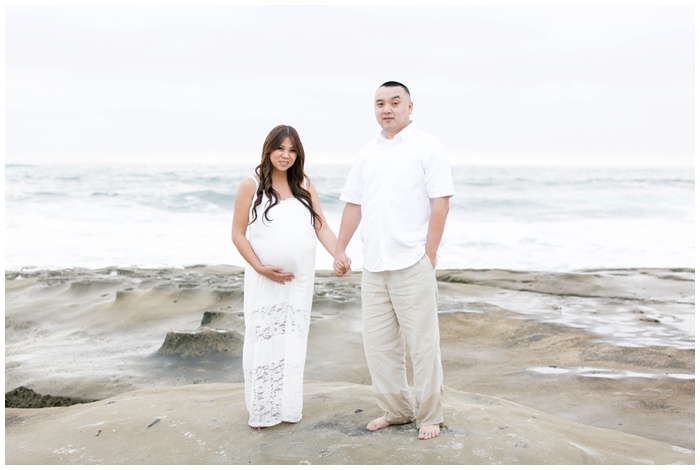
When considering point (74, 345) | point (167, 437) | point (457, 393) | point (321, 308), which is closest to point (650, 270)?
point (321, 308)

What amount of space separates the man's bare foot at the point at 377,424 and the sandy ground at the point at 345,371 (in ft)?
0.21

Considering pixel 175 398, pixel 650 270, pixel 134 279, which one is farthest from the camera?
pixel 650 270

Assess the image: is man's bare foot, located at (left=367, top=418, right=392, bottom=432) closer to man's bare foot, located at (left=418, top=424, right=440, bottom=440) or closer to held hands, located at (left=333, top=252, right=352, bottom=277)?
man's bare foot, located at (left=418, top=424, right=440, bottom=440)

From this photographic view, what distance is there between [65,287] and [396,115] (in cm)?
686

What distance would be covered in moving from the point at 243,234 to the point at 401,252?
90 centimetres

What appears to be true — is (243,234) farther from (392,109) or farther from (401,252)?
(392,109)

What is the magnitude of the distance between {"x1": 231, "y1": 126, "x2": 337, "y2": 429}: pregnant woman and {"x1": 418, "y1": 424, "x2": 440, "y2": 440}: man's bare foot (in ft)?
2.34

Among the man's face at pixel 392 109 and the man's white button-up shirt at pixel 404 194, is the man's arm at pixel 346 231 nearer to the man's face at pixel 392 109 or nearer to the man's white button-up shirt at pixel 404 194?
the man's white button-up shirt at pixel 404 194

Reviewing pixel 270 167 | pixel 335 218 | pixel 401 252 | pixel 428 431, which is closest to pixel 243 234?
pixel 270 167

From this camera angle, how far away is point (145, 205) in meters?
23.2

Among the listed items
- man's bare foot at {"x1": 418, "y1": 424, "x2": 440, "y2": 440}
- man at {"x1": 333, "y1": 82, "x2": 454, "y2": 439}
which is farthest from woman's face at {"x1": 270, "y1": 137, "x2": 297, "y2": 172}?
man's bare foot at {"x1": 418, "y1": 424, "x2": 440, "y2": 440}

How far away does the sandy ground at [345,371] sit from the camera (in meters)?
3.53

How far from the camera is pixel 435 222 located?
11.3 feet

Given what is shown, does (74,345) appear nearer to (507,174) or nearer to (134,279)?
(134,279)
